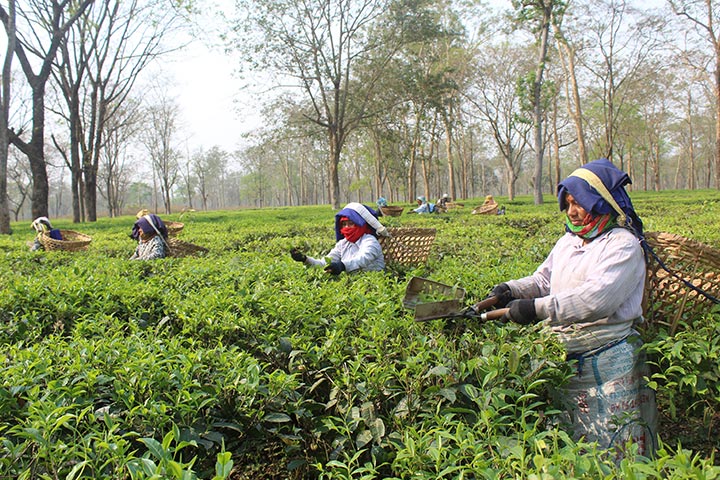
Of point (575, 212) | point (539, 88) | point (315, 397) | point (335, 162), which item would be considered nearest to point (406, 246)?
point (575, 212)

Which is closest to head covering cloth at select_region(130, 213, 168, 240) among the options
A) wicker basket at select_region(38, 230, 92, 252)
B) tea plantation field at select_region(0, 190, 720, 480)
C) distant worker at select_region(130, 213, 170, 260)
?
distant worker at select_region(130, 213, 170, 260)

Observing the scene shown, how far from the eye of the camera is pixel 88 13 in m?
16.5

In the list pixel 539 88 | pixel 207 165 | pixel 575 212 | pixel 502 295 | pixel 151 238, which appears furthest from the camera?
pixel 207 165

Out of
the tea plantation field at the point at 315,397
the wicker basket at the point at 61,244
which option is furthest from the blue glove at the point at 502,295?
the wicker basket at the point at 61,244

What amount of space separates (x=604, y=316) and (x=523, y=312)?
13.9 inches

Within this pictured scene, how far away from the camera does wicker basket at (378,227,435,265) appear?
4.46 metres

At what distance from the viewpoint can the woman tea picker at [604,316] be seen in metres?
2.03

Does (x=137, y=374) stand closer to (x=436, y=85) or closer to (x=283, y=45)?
(x=283, y=45)

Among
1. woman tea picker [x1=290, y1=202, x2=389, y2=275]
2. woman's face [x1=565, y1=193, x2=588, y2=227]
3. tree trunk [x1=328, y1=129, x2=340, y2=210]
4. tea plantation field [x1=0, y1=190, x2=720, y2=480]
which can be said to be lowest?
tea plantation field [x1=0, y1=190, x2=720, y2=480]

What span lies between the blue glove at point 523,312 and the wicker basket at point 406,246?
231 centimetres

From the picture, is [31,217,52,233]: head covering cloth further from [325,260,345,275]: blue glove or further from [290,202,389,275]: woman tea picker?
[325,260,345,275]: blue glove

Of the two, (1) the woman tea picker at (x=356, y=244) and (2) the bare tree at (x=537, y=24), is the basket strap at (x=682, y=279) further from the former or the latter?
(2) the bare tree at (x=537, y=24)

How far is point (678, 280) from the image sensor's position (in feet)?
7.83

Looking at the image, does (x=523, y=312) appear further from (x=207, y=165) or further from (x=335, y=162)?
(x=207, y=165)
